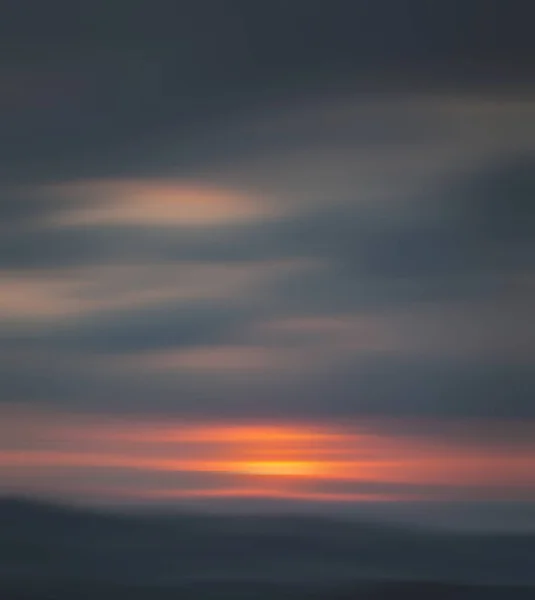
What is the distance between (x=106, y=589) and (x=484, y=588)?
1.03m

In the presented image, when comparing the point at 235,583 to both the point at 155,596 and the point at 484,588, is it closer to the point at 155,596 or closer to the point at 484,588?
the point at 155,596

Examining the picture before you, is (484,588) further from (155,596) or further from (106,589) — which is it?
(106,589)

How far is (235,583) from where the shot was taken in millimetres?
2088

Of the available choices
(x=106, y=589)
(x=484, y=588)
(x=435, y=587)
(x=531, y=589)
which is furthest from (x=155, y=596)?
(x=531, y=589)

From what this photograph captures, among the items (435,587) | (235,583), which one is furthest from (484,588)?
(235,583)

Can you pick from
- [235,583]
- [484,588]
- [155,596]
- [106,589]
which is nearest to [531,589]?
[484,588]

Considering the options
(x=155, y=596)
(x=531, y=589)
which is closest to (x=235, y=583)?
(x=155, y=596)

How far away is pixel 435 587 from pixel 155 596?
0.76 meters

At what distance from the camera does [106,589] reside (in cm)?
213

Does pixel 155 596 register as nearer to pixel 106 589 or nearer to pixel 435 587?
pixel 106 589

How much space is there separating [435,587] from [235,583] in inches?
21.3

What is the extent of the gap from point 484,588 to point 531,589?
136 mm

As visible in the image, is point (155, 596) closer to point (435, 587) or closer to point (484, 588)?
point (435, 587)

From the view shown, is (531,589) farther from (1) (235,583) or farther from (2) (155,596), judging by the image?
(2) (155,596)
